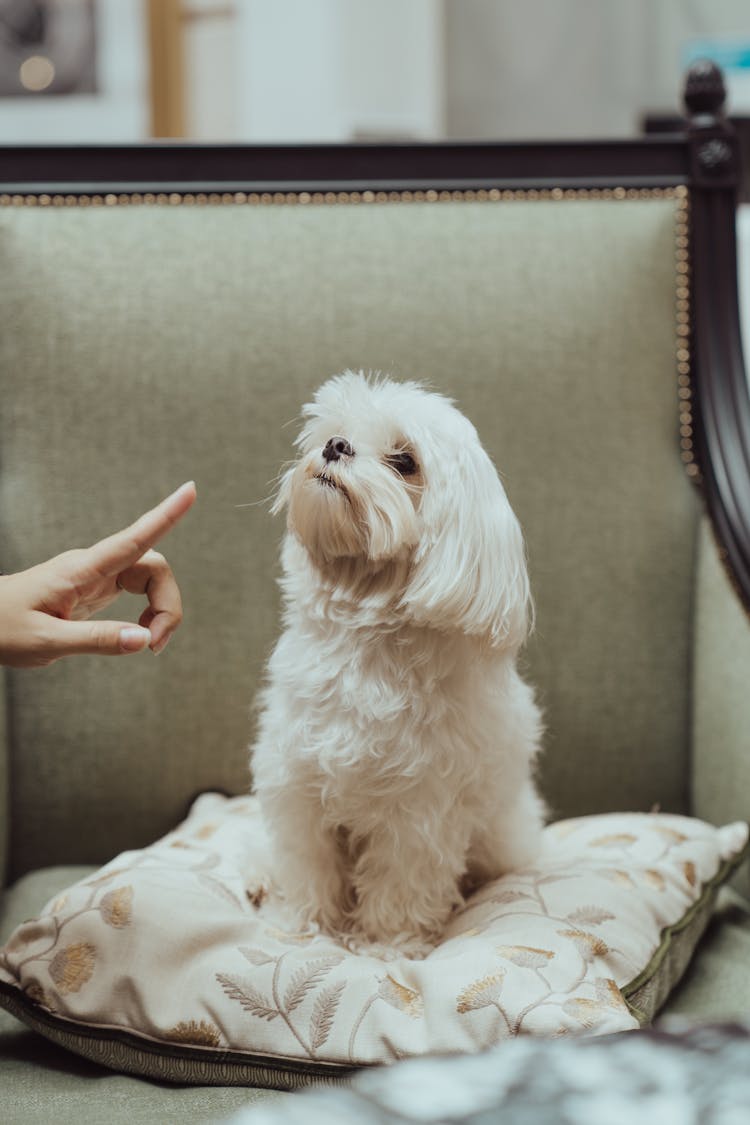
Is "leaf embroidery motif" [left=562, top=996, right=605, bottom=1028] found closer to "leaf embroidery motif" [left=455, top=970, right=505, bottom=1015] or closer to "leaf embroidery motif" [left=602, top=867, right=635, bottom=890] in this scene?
"leaf embroidery motif" [left=455, top=970, right=505, bottom=1015]

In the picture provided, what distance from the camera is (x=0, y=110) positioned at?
2395 millimetres

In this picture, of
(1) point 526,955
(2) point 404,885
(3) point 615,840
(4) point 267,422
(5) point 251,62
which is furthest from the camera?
(5) point 251,62

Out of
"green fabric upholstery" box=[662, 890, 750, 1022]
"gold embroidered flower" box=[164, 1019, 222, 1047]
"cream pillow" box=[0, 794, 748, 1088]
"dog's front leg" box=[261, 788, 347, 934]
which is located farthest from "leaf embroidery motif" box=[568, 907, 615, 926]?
"gold embroidered flower" box=[164, 1019, 222, 1047]

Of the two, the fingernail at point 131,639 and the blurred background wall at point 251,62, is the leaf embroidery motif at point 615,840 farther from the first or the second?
the blurred background wall at point 251,62

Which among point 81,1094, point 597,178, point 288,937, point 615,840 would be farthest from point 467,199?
point 81,1094

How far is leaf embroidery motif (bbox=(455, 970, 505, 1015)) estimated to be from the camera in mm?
894

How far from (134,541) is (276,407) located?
479 mm

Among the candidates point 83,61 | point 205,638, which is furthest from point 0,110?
point 205,638

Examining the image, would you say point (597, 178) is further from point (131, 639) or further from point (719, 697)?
point (131, 639)

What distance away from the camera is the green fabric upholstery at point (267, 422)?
132 centimetres

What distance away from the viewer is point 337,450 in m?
0.95

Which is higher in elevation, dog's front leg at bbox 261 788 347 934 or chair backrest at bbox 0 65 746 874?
chair backrest at bbox 0 65 746 874

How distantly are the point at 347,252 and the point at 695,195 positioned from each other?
438 mm

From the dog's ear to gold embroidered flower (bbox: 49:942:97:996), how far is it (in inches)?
16.2
